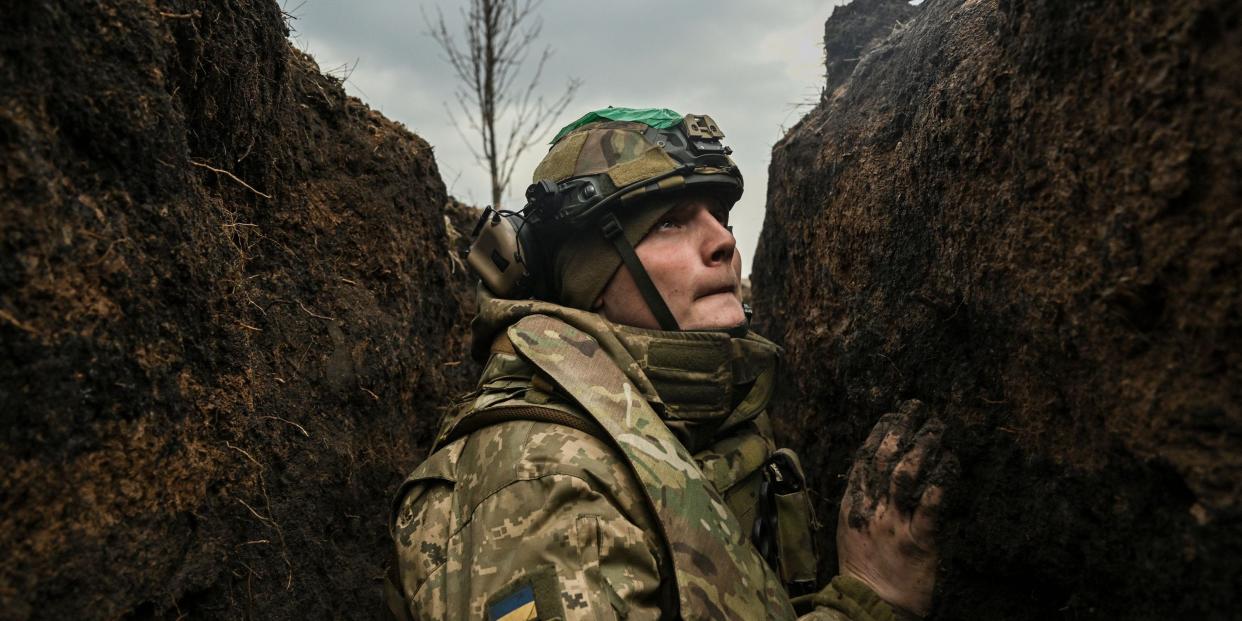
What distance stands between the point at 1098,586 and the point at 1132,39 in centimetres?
133

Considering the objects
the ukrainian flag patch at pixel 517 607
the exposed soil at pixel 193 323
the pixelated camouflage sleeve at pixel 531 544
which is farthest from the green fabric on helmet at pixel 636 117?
the ukrainian flag patch at pixel 517 607

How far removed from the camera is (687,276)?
304 cm

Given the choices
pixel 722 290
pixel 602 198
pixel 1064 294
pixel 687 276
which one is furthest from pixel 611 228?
pixel 1064 294

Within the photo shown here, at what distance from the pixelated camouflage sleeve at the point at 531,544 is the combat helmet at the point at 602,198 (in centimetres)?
84

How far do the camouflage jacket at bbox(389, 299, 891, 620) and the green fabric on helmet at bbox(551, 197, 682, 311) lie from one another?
22 centimetres

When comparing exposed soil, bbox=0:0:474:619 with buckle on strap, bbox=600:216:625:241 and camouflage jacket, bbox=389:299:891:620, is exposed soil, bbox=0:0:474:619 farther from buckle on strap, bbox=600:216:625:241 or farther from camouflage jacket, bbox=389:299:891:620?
buckle on strap, bbox=600:216:625:241

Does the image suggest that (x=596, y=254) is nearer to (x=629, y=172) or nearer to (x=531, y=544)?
(x=629, y=172)

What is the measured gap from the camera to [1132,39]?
166cm

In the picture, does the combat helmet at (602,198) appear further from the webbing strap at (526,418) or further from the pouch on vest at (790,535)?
the pouch on vest at (790,535)

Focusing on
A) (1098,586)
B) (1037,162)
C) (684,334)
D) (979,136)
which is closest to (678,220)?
(684,334)

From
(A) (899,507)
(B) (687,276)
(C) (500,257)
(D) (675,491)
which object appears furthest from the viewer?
(C) (500,257)

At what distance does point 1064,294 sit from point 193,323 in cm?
242

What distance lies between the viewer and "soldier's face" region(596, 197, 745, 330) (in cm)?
304

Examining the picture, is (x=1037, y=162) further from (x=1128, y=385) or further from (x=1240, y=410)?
(x=1240, y=410)
